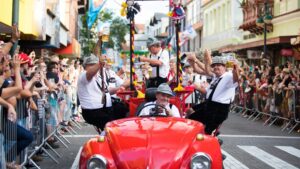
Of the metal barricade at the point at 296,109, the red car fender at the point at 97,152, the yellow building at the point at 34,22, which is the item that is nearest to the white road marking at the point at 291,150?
the metal barricade at the point at 296,109

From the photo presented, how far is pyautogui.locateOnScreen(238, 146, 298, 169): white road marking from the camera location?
12.7 m

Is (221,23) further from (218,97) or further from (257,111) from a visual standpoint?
(218,97)

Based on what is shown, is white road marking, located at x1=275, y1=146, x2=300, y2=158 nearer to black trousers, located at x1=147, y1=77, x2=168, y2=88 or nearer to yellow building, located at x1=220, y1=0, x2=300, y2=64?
black trousers, located at x1=147, y1=77, x2=168, y2=88

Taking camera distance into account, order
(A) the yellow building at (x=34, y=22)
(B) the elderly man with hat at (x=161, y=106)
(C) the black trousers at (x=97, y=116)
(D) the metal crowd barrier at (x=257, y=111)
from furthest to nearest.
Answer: (D) the metal crowd barrier at (x=257, y=111) → (A) the yellow building at (x=34, y=22) → (C) the black trousers at (x=97, y=116) → (B) the elderly man with hat at (x=161, y=106)

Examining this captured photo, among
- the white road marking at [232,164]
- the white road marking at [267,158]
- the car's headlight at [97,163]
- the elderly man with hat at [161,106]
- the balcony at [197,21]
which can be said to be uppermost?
the balcony at [197,21]

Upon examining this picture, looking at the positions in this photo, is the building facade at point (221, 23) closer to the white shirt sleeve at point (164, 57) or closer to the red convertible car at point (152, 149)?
the white shirt sleeve at point (164, 57)

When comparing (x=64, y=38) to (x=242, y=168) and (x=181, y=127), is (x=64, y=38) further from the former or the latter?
(x=181, y=127)

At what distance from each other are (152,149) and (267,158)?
6.78 meters

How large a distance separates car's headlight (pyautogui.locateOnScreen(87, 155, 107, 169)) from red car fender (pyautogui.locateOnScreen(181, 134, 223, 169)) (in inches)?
35.5

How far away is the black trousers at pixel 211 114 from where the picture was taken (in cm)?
1094

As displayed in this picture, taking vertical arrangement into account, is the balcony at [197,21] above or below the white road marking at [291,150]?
above

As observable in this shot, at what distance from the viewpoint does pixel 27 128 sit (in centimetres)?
1152

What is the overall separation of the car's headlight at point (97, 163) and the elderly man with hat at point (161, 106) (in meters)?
1.72

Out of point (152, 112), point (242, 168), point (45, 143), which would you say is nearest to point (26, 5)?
point (45, 143)
